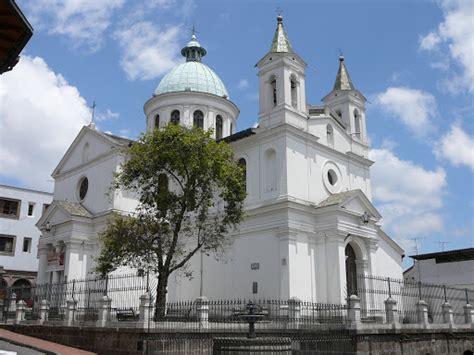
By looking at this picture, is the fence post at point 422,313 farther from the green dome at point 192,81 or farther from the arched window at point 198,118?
the green dome at point 192,81

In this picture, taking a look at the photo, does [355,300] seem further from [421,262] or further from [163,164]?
[421,262]

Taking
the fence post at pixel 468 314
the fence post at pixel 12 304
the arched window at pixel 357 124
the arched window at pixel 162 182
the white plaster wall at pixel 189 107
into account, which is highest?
the white plaster wall at pixel 189 107

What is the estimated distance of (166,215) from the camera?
69.3 feet

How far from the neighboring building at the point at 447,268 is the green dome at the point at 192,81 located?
19594 mm

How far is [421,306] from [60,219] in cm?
2135

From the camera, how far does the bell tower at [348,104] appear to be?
31016 mm

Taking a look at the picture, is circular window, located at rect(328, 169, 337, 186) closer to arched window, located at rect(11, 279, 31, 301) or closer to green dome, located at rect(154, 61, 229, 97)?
green dome, located at rect(154, 61, 229, 97)

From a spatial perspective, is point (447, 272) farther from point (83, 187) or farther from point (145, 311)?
point (145, 311)

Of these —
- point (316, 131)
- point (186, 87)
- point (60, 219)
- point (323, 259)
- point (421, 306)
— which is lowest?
point (421, 306)

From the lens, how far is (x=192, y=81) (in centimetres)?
3688

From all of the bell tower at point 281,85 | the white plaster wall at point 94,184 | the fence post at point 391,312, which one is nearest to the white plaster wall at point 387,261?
the bell tower at point 281,85

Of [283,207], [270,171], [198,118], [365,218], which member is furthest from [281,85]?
[198,118]

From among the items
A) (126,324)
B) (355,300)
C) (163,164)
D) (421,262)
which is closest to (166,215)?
(163,164)

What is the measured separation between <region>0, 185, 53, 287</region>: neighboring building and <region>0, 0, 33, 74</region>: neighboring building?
36.9m
